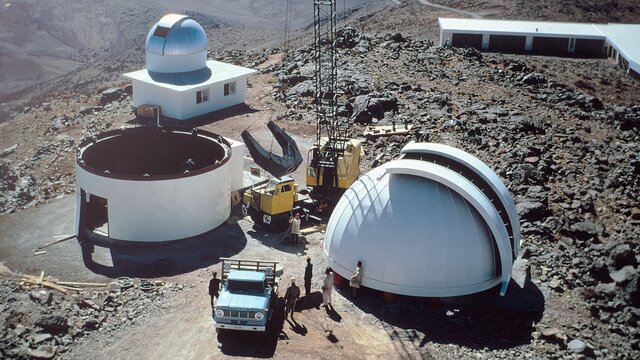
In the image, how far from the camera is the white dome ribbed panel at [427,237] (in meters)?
23.7

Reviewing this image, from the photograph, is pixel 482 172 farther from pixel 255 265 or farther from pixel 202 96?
pixel 202 96

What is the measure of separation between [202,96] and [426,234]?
26.7m

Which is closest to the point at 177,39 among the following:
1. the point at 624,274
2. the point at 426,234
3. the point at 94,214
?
the point at 94,214

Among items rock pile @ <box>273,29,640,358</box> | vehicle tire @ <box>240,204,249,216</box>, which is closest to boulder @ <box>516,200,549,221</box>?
rock pile @ <box>273,29,640,358</box>

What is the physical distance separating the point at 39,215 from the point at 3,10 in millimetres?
58324

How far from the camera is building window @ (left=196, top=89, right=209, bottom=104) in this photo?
46.7 meters

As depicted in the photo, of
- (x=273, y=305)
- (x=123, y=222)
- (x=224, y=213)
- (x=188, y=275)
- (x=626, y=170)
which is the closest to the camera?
(x=273, y=305)

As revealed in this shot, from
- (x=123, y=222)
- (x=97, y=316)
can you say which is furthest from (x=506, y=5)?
(x=97, y=316)

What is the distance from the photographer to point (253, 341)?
2188 centimetres

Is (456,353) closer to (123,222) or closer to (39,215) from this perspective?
(123,222)

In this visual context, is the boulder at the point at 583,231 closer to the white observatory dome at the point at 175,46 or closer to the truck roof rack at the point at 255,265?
the truck roof rack at the point at 255,265

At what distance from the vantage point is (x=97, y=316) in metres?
24.1

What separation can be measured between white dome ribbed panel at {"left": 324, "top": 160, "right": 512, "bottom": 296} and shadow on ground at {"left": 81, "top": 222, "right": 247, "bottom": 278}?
22.1 feet

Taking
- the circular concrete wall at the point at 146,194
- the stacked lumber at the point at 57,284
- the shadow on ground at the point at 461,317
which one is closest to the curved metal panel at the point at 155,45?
the circular concrete wall at the point at 146,194
